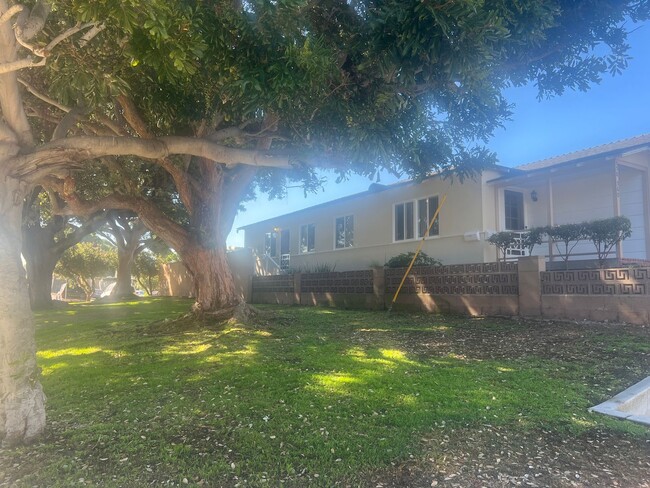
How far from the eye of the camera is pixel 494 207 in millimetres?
13523

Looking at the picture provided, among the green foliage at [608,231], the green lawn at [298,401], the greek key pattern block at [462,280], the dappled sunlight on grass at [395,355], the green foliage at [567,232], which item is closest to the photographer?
the green lawn at [298,401]

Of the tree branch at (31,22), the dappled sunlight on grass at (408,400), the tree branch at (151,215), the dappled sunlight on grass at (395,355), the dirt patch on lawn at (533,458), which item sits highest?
the tree branch at (31,22)

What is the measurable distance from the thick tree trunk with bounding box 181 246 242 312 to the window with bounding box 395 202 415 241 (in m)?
7.29

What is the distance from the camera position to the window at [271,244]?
2407cm

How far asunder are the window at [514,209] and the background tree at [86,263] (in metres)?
34.8

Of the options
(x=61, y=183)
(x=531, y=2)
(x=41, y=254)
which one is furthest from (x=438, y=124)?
(x=41, y=254)

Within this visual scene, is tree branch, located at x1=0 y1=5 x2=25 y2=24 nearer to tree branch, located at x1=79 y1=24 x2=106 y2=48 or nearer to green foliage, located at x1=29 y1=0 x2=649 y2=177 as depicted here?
green foliage, located at x1=29 y1=0 x2=649 y2=177

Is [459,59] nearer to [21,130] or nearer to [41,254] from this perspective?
[21,130]

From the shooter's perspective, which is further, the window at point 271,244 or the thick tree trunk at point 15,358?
the window at point 271,244

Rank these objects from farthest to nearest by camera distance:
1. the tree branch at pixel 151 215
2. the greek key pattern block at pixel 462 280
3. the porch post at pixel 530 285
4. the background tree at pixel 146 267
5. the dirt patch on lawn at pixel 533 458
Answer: the background tree at pixel 146 267, the tree branch at pixel 151 215, the greek key pattern block at pixel 462 280, the porch post at pixel 530 285, the dirt patch on lawn at pixel 533 458

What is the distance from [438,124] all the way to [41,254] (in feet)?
62.8

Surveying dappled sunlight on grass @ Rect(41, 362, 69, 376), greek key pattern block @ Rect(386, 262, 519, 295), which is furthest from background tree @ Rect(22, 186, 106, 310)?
greek key pattern block @ Rect(386, 262, 519, 295)

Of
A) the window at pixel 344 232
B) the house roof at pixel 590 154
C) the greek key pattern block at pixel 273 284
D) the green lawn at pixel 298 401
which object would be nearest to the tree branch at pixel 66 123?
the green lawn at pixel 298 401

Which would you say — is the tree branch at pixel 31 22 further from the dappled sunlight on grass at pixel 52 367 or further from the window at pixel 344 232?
the window at pixel 344 232
